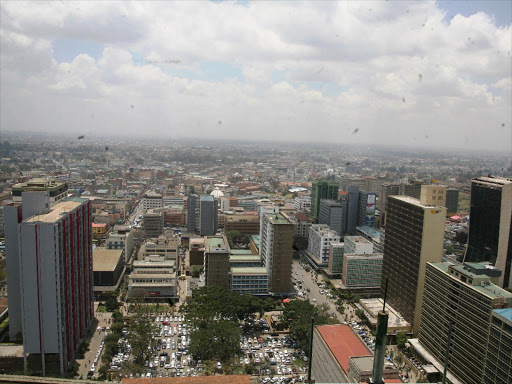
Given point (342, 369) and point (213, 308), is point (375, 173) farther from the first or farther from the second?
point (342, 369)

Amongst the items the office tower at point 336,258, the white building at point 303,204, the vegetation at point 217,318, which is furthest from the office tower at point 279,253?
the white building at point 303,204

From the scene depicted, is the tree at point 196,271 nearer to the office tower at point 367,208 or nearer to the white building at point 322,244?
the white building at point 322,244

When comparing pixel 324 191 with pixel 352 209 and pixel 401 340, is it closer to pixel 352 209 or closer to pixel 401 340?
pixel 352 209

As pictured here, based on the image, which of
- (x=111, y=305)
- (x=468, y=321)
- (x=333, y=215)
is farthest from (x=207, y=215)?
(x=468, y=321)

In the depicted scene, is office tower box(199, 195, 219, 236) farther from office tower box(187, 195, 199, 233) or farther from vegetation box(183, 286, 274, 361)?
vegetation box(183, 286, 274, 361)

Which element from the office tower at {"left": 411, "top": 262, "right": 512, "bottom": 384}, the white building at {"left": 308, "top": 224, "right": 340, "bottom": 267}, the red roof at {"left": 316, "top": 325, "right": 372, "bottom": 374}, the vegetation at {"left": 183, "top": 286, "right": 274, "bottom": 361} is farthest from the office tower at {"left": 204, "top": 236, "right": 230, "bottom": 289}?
the office tower at {"left": 411, "top": 262, "right": 512, "bottom": 384}

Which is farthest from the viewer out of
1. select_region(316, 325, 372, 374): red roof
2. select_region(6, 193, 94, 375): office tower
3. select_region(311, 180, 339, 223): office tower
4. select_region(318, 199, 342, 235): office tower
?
select_region(311, 180, 339, 223): office tower

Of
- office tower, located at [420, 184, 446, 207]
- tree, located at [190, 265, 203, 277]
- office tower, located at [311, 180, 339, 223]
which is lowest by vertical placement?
tree, located at [190, 265, 203, 277]
